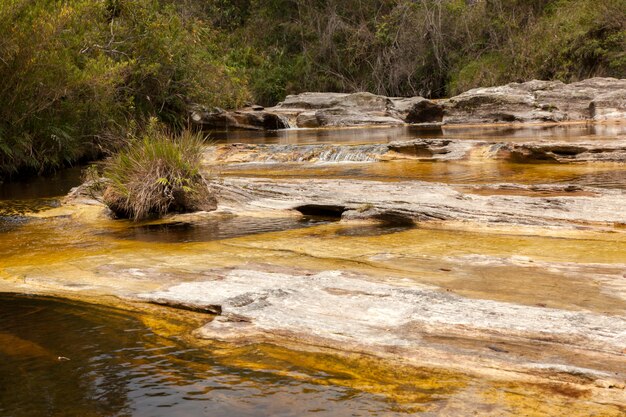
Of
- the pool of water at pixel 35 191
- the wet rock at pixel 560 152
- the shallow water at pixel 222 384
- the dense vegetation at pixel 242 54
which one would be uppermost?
the dense vegetation at pixel 242 54

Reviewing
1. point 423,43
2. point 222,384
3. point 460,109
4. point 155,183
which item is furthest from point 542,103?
point 222,384

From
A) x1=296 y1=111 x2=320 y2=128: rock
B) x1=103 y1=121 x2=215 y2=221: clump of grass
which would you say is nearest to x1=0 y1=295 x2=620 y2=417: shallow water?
x1=103 y1=121 x2=215 y2=221: clump of grass

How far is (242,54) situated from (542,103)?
1561cm

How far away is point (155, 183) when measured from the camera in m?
9.06

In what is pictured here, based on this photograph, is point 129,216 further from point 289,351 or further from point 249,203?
point 289,351

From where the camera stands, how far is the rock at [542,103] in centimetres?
2334

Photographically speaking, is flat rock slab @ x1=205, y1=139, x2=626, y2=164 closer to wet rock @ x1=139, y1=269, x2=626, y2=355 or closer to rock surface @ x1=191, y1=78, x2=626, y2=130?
rock surface @ x1=191, y1=78, x2=626, y2=130

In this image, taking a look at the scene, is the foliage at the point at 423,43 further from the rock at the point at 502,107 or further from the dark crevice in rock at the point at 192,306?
the dark crevice in rock at the point at 192,306

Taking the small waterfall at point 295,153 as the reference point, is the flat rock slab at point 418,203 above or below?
below

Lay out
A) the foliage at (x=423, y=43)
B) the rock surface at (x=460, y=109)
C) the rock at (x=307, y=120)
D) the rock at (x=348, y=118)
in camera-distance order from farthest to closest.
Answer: the foliage at (x=423, y=43) → the rock at (x=307, y=120) → the rock at (x=348, y=118) → the rock surface at (x=460, y=109)

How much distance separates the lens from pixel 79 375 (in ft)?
12.6

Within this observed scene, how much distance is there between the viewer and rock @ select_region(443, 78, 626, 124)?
76.6 ft

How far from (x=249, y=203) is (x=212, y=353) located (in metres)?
5.33

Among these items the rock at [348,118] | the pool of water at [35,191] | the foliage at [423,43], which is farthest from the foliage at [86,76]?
the foliage at [423,43]
